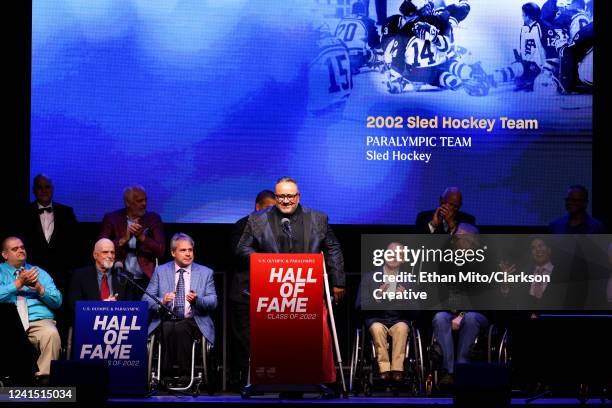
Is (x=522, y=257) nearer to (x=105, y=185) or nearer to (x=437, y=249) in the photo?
(x=437, y=249)

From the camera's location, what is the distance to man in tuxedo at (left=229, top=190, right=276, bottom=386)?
8.88 meters

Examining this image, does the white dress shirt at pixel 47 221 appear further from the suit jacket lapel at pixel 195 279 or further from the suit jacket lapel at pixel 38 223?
the suit jacket lapel at pixel 195 279

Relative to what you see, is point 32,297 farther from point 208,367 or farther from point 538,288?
point 538,288

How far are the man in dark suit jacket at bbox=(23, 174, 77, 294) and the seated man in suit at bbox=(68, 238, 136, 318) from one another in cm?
60

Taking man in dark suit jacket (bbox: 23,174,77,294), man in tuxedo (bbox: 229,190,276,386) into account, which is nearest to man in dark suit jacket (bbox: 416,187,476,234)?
man in tuxedo (bbox: 229,190,276,386)

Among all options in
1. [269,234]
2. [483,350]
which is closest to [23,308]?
[269,234]

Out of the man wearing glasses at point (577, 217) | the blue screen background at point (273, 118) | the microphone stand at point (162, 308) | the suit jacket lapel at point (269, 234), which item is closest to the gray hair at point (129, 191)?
the blue screen background at point (273, 118)

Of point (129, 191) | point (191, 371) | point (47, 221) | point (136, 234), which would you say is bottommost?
point (191, 371)

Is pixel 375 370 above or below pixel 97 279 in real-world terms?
below

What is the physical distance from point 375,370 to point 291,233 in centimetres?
152

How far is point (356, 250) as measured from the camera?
10.1 metres

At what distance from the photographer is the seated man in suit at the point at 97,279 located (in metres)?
8.66

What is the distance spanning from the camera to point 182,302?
28.0 ft

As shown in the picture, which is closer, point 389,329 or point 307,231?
point 307,231
